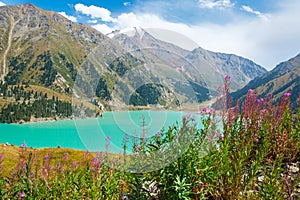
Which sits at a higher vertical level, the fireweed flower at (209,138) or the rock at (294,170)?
the fireweed flower at (209,138)

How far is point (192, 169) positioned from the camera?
14.6 ft

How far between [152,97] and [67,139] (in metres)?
122

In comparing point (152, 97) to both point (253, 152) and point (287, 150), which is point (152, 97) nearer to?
point (253, 152)

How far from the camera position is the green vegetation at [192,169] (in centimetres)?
445

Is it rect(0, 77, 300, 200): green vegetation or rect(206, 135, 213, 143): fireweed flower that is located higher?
rect(206, 135, 213, 143): fireweed flower

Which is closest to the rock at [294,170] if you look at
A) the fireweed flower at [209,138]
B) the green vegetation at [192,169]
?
the green vegetation at [192,169]

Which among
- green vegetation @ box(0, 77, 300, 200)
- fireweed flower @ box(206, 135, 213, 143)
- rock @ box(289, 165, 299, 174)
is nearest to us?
green vegetation @ box(0, 77, 300, 200)

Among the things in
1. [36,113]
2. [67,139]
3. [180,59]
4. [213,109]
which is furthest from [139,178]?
[36,113]

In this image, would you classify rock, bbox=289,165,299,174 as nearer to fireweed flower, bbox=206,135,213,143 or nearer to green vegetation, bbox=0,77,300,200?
green vegetation, bbox=0,77,300,200

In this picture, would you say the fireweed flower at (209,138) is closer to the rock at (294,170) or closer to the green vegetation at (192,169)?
the green vegetation at (192,169)

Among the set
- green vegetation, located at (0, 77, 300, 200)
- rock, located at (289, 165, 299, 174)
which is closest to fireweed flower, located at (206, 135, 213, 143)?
green vegetation, located at (0, 77, 300, 200)

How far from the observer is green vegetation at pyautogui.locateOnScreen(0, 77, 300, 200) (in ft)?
14.6

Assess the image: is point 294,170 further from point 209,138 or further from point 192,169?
point 192,169

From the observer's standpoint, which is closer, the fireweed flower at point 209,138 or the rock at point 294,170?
the fireweed flower at point 209,138
